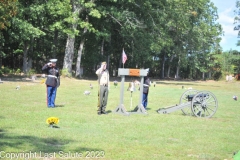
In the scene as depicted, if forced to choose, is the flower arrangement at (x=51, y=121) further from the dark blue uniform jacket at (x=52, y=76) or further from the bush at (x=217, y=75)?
the bush at (x=217, y=75)

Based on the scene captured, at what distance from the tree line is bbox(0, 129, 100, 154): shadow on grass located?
49.2 feet

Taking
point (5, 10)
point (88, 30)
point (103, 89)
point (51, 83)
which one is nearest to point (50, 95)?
point (51, 83)

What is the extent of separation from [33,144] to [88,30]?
103 feet

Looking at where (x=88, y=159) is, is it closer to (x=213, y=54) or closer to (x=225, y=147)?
(x=225, y=147)

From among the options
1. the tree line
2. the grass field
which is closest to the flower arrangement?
the grass field

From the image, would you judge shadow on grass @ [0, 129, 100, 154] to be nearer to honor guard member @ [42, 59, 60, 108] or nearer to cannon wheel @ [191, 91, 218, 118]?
honor guard member @ [42, 59, 60, 108]

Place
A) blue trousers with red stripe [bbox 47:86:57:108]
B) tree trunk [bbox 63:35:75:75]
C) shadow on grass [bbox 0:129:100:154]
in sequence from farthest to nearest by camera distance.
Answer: tree trunk [bbox 63:35:75:75] < blue trousers with red stripe [bbox 47:86:57:108] < shadow on grass [bbox 0:129:100:154]

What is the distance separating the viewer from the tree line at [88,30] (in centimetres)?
3036

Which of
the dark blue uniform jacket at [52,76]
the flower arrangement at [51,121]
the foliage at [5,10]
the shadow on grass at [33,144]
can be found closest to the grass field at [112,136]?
the shadow on grass at [33,144]

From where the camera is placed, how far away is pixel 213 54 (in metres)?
70.2

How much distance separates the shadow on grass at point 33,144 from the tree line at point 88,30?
1500 cm

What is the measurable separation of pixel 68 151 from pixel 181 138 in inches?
133

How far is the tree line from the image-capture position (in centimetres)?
3036

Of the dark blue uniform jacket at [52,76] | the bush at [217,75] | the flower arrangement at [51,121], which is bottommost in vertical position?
the flower arrangement at [51,121]
